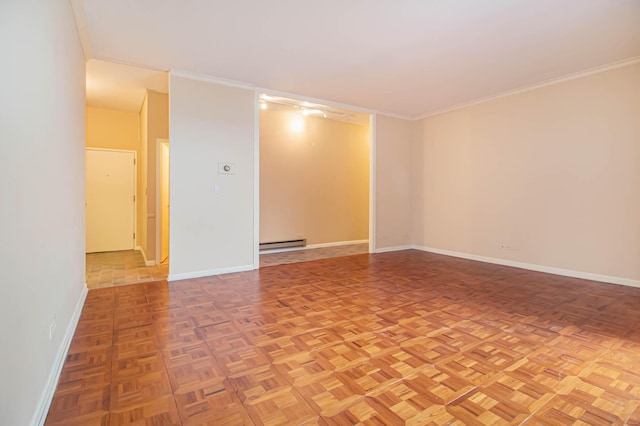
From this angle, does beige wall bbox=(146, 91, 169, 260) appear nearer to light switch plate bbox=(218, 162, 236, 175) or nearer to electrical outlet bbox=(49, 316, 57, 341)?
light switch plate bbox=(218, 162, 236, 175)

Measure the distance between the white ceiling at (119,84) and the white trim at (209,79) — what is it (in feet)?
0.76

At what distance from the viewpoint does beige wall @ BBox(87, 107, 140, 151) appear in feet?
19.0

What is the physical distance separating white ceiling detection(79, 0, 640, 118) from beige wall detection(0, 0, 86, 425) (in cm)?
87

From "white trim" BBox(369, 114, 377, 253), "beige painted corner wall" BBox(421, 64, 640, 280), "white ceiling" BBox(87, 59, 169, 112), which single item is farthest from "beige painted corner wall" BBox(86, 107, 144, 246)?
"beige painted corner wall" BBox(421, 64, 640, 280)

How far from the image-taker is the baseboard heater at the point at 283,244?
617 centimetres

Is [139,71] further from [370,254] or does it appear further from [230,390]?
[370,254]

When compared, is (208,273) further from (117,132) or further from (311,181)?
(117,132)

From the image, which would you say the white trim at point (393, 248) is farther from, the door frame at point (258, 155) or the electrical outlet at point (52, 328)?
the electrical outlet at point (52, 328)

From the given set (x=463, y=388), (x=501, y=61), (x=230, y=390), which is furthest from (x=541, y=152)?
(x=230, y=390)

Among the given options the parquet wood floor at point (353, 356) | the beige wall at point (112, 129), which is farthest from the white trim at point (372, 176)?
the beige wall at point (112, 129)

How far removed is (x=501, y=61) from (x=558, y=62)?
71cm

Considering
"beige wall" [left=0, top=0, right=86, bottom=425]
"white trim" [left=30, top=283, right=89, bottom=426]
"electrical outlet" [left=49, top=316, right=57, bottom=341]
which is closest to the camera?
"beige wall" [left=0, top=0, right=86, bottom=425]

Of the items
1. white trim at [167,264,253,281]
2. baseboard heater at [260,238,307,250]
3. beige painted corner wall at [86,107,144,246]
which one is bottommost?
white trim at [167,264,253,281]

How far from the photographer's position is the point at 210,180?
4246mm
